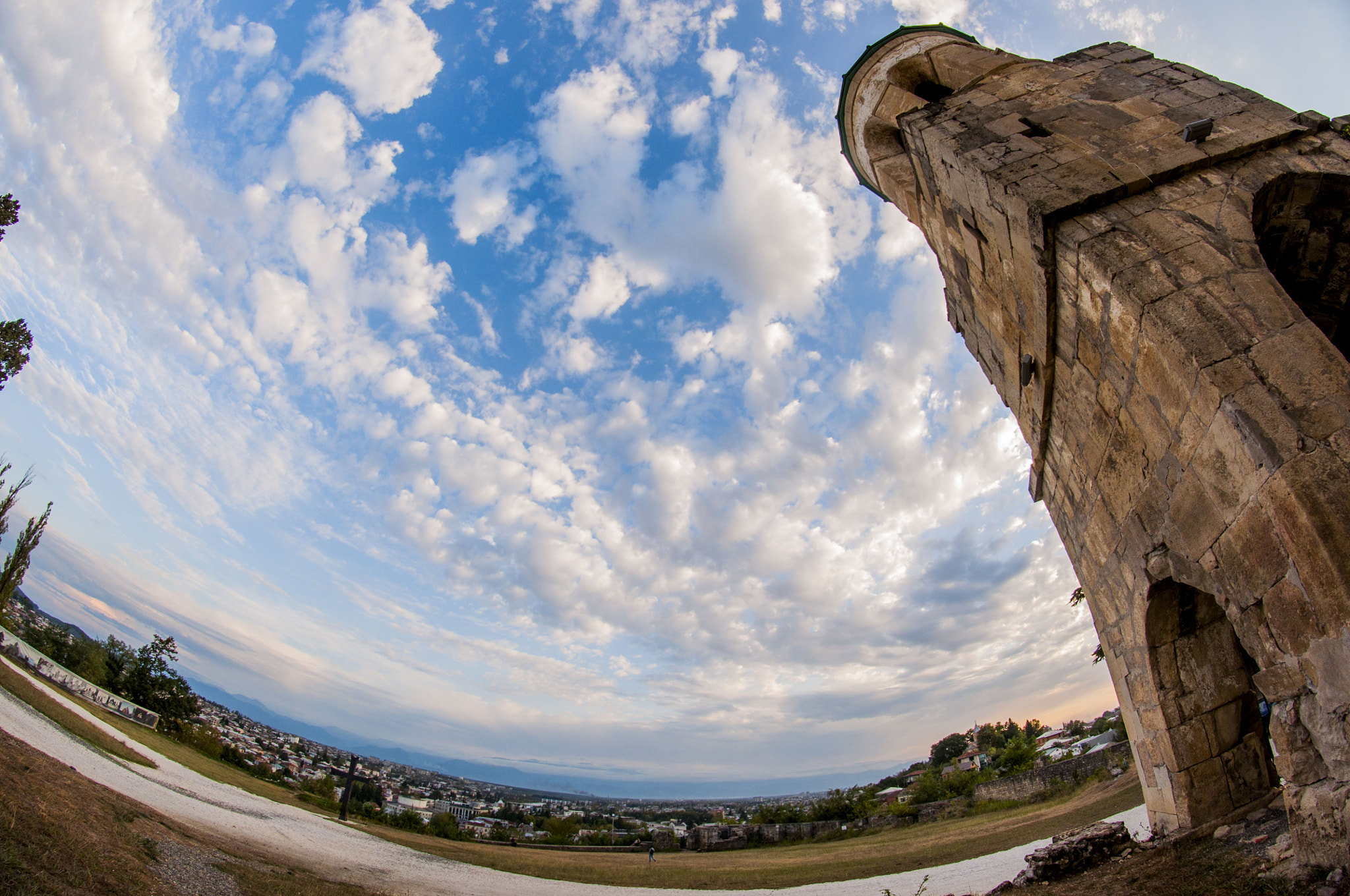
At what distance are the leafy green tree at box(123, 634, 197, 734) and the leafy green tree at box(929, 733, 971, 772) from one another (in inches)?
2558

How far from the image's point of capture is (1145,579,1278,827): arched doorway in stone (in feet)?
16.1

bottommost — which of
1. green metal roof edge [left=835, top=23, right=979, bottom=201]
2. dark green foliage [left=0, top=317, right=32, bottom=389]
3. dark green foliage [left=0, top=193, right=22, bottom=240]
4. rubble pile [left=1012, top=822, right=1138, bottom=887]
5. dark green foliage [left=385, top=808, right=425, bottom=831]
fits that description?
dark green foliage [left=385, top=808, right=425, bottom=831]

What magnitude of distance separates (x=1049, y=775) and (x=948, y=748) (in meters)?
47.5

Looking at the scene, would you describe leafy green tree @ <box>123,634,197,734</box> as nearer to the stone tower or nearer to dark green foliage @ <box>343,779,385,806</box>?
dark green foliage @ <box>343,779,385,806</box>

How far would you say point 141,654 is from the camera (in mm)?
37812

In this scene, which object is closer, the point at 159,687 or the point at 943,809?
the point at 943,809

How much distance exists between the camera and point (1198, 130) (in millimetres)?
4992

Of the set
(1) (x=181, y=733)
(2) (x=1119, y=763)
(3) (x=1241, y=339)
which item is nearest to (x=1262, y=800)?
(3) (x=1241, y=339)

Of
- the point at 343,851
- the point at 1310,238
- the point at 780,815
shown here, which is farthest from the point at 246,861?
the point at 780,815

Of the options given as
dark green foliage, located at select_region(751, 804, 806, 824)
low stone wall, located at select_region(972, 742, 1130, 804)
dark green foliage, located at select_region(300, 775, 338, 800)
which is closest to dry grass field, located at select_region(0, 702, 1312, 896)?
low stone wall, located at select_region(972, 742, 1130, 804)

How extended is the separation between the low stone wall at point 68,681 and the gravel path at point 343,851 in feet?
50.1

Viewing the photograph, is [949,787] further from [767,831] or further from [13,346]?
[13,346]

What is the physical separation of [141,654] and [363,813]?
26622 mm

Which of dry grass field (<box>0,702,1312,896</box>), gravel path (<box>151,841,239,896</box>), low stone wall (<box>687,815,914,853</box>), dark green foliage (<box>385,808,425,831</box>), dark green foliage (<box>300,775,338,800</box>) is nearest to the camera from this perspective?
dry grass field (<box>0,702,1312,896</box>)
